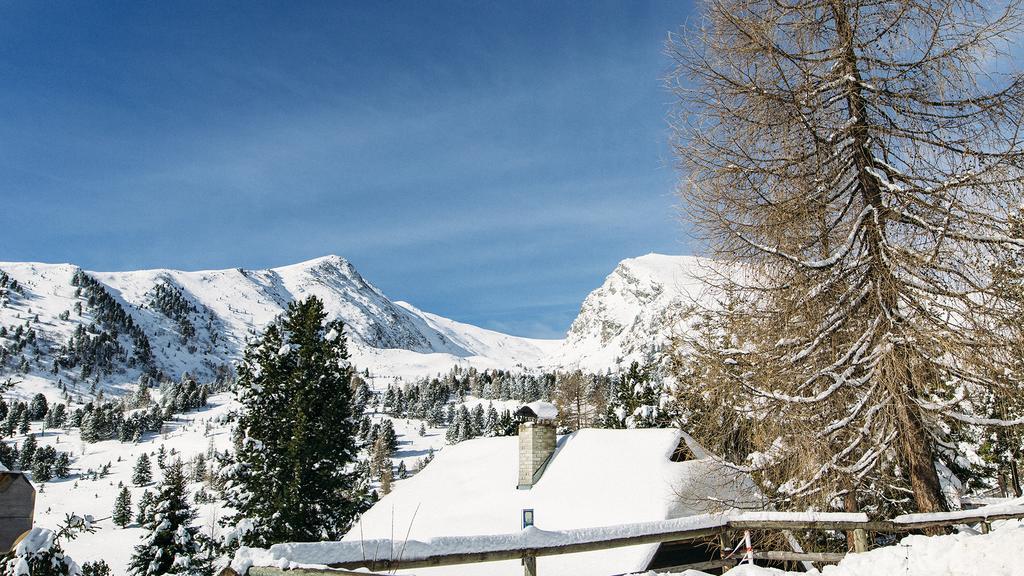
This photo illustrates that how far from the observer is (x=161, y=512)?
917 inches

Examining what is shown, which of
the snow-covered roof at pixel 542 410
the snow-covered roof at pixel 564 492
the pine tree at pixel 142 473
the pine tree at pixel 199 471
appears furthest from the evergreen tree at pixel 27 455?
the snow-covered roof at pixel 542 410

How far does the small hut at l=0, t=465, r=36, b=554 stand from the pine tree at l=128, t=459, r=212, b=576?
70.8 ft

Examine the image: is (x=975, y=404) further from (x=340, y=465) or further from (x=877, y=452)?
(x=340, y=465)

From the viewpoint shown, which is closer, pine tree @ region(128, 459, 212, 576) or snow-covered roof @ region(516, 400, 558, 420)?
snow-covered roof @ region(516, 400, 558, 420)

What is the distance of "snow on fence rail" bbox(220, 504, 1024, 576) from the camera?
3633mm

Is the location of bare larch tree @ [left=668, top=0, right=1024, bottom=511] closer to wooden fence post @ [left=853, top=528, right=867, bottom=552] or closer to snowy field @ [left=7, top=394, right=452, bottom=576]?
wooden fence post @ [left=853, top=528, right=867, bottom=552]

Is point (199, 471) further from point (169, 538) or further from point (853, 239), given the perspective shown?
point (853, 239)

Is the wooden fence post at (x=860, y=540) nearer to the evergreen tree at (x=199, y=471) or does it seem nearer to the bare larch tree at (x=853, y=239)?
the bare larch tree at (x=853, y=239)

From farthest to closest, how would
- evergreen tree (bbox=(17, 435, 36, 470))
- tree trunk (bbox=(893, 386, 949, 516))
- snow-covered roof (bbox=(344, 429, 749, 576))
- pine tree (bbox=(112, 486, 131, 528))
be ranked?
1. evergreen tree (bbox=(17, 435, 36, 470))
2. pine tree (bbox=(112, 486, 131, 528))
3. snow-covered roof (bbox=(344, 429, 749, 576))
4. tree trunk (bbox=(893, 386, 949, 516))

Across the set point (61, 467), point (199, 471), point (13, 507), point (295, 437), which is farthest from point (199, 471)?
point (13, 507)

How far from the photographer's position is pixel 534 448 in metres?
18.7

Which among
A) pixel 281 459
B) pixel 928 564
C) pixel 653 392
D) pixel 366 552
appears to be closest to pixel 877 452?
pixel 928 564

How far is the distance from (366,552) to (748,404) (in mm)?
5101

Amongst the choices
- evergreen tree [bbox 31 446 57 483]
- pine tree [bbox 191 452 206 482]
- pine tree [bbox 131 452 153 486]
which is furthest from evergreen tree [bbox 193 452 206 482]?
evergreen tree [bbox 31 446 57 483]
